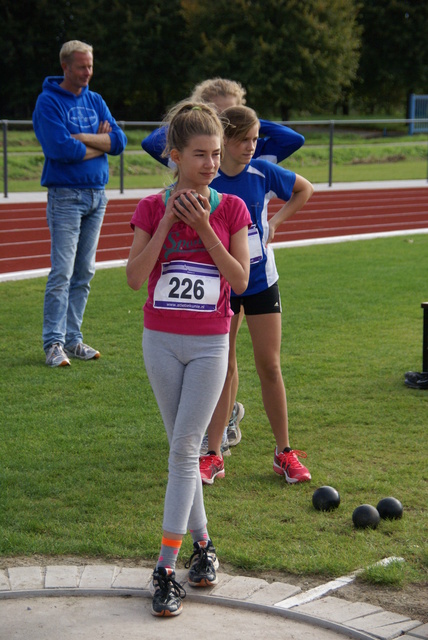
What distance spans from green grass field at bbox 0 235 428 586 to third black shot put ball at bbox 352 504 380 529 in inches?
1.7

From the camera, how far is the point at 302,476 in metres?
4.72

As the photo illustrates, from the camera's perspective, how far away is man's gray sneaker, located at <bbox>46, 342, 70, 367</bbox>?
717 centimetres

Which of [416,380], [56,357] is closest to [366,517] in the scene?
[416,380]

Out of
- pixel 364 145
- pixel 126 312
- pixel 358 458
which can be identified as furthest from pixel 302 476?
pixel 364 145

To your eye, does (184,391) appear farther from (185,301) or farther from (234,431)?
(234,431)

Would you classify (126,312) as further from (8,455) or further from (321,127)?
(321,127)

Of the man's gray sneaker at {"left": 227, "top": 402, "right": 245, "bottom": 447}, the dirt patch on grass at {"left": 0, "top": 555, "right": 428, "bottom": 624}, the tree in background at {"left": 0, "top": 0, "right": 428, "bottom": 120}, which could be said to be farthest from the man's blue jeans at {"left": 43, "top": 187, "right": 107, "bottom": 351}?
the tree in background at {"left": 0, "top": 0, "right": 428, "bottom": 120}

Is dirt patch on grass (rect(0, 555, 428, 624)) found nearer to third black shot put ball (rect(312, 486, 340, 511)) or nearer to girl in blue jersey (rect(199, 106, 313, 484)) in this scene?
third black shot put ball (rect(312, 486, 340, 511))

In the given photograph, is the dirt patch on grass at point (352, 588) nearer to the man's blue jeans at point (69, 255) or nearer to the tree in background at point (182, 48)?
the man's blue jeans at point (69, 255)

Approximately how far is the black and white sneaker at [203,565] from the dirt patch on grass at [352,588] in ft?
0.52

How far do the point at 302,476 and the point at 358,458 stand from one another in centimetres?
53

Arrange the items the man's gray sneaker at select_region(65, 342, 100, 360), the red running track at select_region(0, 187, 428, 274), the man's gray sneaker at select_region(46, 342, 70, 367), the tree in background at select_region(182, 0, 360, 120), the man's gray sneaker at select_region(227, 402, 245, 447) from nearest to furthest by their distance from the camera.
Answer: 1. the man's gray sneaker at select_region(227, 402, 245, 447)
2. the man's gray sneaker at select_region(46, 342, 70, 367)
3. the man's gray sneaker at select_region(65, 342, 100, 360)
4. the red running track at select_region(0, 187, 428, 274)
5. the tree in background at select_region(182, 0, 360, 120)

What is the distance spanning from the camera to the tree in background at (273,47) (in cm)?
4619

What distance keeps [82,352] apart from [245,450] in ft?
8.33
